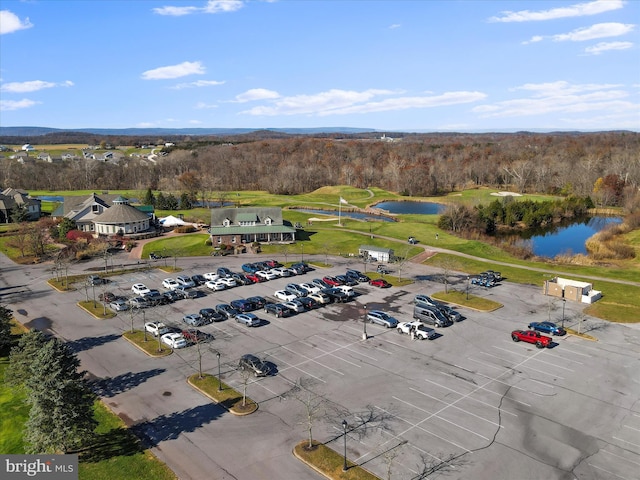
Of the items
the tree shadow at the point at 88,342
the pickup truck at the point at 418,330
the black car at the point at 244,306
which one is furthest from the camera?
the black car at the point at 244,306

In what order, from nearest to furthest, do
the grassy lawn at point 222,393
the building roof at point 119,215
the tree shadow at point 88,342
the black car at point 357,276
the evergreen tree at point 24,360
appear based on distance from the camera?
the grassy lawn at point 222,393, the evergreen tree at point 24,360, the tree shadow at point 88,342, the black car at point 357,276, the building roof at point 119,215

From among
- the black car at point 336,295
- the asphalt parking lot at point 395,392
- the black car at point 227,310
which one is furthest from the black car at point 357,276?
the black car at point 227,310

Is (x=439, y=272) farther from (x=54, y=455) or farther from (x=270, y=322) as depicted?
(x=54, y=455)

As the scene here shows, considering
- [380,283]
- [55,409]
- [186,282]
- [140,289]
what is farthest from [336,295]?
[55,409]

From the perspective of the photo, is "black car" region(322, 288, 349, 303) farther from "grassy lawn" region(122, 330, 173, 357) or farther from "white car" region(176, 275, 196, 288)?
"grassy lawn" region(122, 330, 173, 357)

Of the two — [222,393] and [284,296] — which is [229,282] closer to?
[284,296]

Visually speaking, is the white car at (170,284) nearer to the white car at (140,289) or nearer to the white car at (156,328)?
the white car at (140,289)
